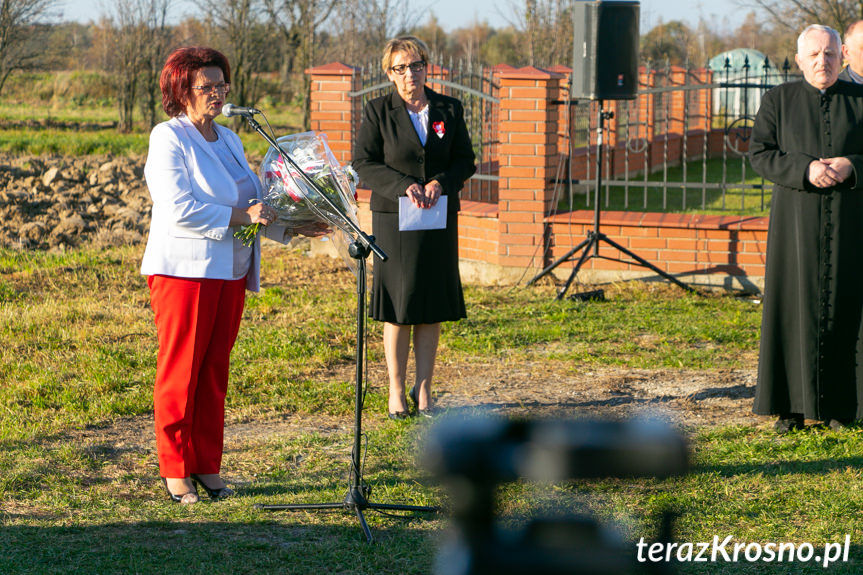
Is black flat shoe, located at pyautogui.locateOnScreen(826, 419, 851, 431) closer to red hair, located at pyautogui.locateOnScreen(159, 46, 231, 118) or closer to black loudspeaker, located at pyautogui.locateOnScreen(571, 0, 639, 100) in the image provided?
red hair, located at pyautogui.locateOnScreen(159, 46, 231, 118)

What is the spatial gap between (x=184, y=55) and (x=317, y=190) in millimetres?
832

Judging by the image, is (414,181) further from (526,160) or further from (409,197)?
(526,160)

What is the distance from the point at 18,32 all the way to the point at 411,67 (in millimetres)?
23377

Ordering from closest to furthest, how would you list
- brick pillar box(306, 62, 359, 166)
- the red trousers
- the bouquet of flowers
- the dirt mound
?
the bouquet of flowers
the red trousers
brick pillar box(306, 62, 359, 166)
the dirt mound

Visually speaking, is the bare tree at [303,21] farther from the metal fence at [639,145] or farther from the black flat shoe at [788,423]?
the black flat shoe at [788,423]

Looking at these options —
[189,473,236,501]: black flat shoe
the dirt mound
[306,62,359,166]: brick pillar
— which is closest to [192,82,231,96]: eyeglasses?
[189,473,236,501]: black flat shoe

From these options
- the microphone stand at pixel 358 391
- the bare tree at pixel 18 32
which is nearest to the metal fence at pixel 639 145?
the microphone stand at pixel 358 391

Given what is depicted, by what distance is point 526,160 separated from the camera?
377 inches

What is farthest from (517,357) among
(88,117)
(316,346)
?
(88,117)

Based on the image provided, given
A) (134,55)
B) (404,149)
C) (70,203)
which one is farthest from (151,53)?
(404,149)

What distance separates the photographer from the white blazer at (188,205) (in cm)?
417

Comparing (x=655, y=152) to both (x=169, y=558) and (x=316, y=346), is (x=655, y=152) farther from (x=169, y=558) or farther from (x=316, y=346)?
(x=169, y=558)

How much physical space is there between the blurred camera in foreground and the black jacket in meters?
3.80

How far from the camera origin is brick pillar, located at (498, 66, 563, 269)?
31.2 ft
